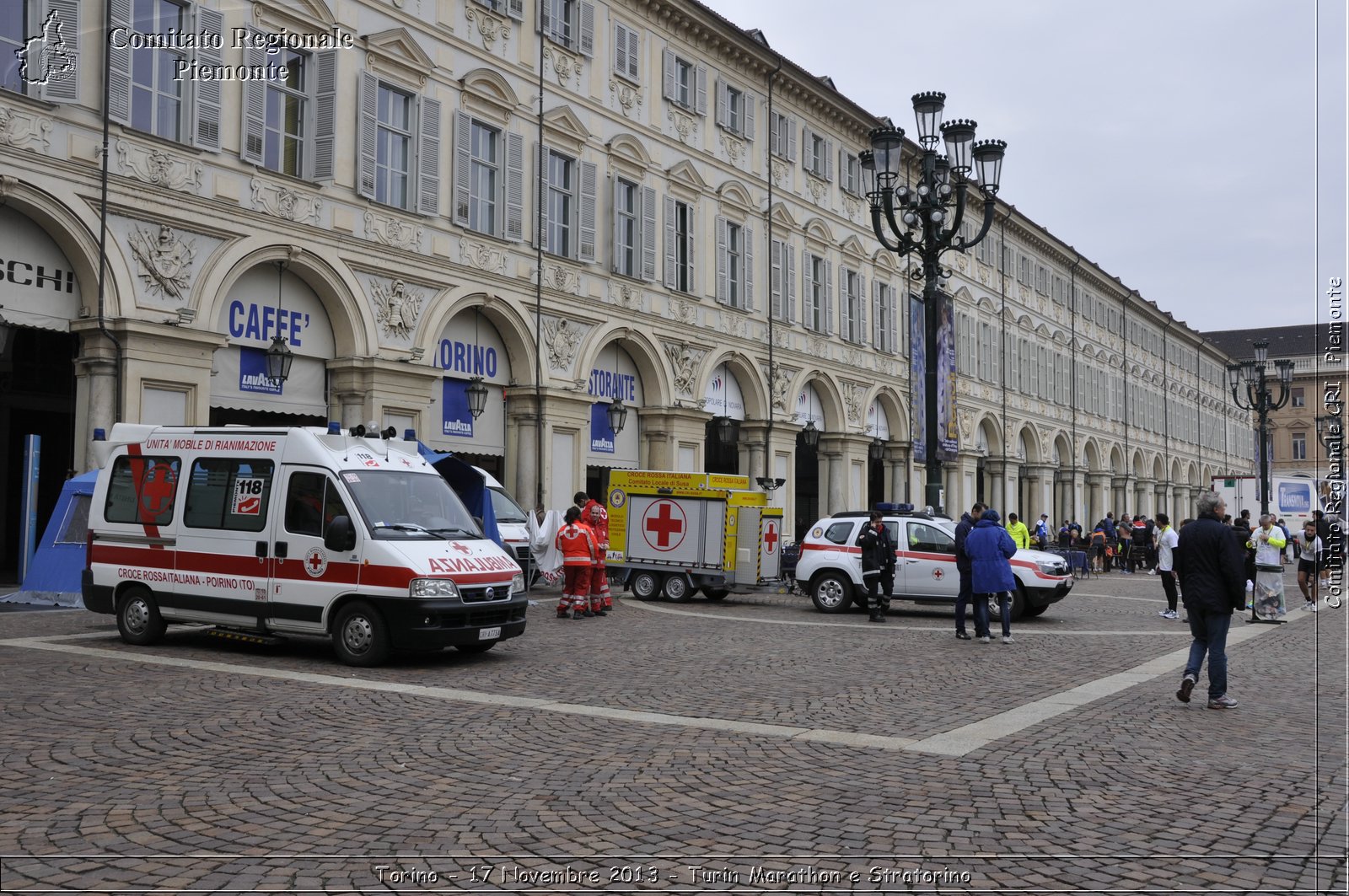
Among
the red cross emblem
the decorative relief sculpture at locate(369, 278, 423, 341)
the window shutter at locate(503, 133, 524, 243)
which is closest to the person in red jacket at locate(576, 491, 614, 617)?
the red cross emblem

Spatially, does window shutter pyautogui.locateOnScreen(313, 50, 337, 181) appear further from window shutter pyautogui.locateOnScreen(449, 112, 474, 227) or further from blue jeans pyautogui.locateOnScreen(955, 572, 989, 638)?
blue jeans pyautogui.locateOnScreen(955, 572, 989, 638)

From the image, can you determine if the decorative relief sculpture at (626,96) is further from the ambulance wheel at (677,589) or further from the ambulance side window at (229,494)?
the ambulance side window at (229,494)

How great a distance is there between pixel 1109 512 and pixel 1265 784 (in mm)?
59544

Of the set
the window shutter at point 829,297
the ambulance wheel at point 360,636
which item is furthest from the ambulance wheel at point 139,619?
the window shutter at point 829,297

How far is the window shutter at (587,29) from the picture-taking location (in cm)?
2777

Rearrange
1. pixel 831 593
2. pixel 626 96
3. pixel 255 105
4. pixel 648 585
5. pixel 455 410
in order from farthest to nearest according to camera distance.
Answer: pixel 626 96
pixel 455 410
pixel 648 585
pixel 255 105
pixel 831 593

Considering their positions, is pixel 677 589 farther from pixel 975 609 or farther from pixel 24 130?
pixel 24 130

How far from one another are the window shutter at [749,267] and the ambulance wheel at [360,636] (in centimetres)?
2312

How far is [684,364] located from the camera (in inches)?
1214

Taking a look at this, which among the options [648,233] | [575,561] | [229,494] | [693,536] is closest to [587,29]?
[648,233]

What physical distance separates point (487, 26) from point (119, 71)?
8872mm

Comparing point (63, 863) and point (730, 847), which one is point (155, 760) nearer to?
point (63, 863)

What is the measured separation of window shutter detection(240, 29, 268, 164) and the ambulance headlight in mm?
11587

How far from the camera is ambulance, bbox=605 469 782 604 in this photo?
842 inches
